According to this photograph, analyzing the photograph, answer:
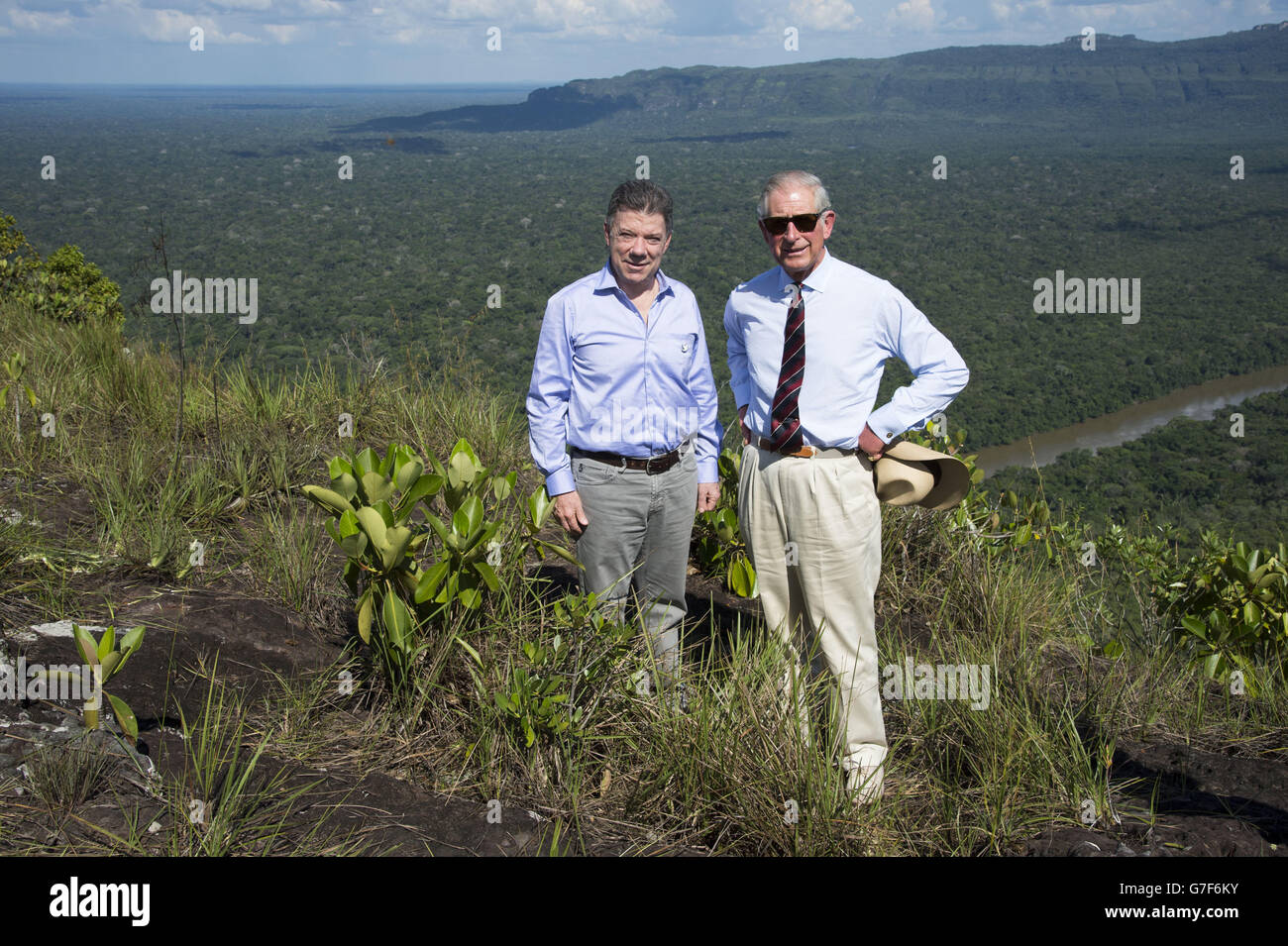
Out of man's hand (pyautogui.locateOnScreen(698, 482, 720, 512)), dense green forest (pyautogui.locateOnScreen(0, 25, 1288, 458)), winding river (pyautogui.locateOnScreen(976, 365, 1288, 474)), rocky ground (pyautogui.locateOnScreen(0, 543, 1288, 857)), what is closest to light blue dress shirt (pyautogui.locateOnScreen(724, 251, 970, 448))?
man's hand (pyautogui.locateOnScreen(698, 482, 720, 512))

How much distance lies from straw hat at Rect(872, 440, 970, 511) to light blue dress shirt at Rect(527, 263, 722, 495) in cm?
59

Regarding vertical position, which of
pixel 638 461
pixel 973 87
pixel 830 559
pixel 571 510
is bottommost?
pixel 830 559

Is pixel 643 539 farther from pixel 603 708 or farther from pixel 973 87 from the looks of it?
pixel 973 87

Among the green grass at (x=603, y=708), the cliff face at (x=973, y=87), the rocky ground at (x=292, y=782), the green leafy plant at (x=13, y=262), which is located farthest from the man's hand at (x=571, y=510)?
the cliff face at (x=973, y=87)

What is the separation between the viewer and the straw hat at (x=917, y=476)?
9.36 feet

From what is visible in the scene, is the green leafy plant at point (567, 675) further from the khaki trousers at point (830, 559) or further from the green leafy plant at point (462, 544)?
the khaki trousers at point (830, 559)

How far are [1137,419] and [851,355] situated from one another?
42.6 metres

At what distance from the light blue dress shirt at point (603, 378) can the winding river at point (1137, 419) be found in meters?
28.7

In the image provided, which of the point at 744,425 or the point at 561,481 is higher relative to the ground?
the point at 744,425

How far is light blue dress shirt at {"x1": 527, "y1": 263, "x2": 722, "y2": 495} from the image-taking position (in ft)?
9.41

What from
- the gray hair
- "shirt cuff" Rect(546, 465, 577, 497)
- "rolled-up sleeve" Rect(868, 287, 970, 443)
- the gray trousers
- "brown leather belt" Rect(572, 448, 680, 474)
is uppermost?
the gray hair

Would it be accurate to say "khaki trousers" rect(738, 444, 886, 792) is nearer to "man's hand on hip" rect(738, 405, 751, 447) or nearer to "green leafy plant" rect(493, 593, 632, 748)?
"man's hand on hip" rect(738, 405, 751, 447)

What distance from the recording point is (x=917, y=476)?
2.86 meters

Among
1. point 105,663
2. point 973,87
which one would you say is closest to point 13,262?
point 105,663
